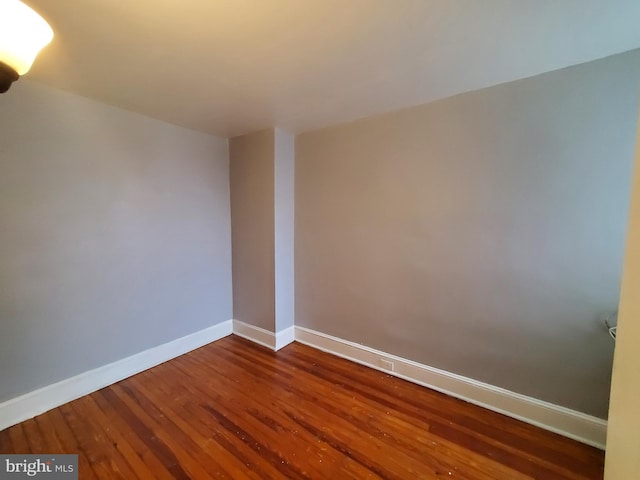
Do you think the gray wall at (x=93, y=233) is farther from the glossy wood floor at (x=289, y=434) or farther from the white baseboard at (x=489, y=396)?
the white baseboard at (x=489, y=396)

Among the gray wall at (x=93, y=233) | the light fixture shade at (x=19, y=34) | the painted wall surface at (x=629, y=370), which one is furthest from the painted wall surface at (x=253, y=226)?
the painted wall surface at (x=629, y=370)

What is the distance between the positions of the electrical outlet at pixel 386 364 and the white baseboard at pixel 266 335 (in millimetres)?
1031

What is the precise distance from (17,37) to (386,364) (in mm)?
2874

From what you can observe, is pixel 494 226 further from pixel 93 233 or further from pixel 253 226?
pixel 93 233

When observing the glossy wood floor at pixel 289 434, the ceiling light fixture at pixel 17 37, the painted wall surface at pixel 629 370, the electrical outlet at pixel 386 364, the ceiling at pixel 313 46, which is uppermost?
the ceiling at pixel 313 46

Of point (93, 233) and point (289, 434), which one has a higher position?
point (93, 233)

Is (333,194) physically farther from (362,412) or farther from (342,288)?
(362,412)

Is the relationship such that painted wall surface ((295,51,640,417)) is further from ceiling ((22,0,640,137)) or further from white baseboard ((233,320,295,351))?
white baseboard ((233,320,295,351))

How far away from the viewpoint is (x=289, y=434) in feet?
5.84

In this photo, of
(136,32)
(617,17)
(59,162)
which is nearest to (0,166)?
(59,162)

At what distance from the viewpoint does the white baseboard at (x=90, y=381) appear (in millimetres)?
1856

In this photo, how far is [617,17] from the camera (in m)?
1.27

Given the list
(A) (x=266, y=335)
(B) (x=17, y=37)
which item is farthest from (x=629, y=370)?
(A) (x=266, y=335)

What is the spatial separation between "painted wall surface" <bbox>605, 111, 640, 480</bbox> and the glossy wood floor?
96cm
